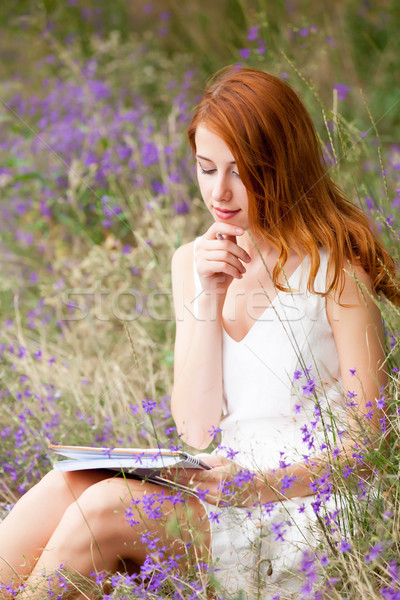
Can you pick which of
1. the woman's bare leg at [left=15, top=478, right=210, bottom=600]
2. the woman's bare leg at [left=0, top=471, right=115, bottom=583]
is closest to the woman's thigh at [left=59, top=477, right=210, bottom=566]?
the woman's bare leg at [left=15, top=478, right=210, bottom=600]

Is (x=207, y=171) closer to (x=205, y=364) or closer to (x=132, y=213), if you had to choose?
(x=205, y=364)

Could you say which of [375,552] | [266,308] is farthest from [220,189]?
[375,552]

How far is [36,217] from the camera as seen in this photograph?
4223 millimetres

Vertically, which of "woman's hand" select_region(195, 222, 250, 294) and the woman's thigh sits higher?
"woman's hand" select_region(195, 222, 250, 294)

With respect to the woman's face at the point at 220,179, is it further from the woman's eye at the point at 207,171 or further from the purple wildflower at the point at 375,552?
the purple wildflower at the point at 375,552

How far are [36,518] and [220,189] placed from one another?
3.26 feet

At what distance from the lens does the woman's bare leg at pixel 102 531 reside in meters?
1.72

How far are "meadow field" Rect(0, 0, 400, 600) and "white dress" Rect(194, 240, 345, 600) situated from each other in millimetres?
138

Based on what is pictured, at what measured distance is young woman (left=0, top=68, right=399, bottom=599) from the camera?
5.70 ft

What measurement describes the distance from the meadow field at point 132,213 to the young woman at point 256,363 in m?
0.09

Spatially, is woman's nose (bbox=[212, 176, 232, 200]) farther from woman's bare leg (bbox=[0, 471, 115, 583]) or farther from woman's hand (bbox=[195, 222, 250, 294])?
woman's bare leg (bbox=[0, 471, 115, 583])

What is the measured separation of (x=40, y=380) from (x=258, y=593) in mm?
1491

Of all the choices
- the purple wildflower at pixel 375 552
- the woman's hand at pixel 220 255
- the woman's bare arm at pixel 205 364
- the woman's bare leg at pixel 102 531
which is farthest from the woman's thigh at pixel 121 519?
the woman's hand at pixel 220 255

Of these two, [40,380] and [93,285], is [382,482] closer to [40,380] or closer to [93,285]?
[40,380]
